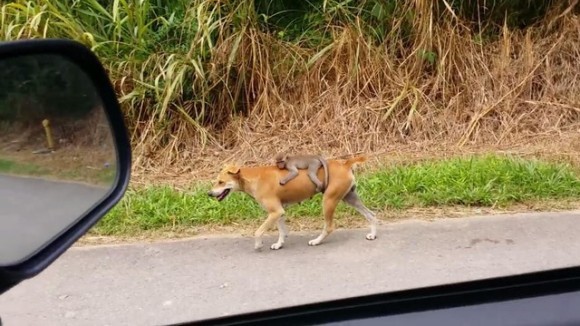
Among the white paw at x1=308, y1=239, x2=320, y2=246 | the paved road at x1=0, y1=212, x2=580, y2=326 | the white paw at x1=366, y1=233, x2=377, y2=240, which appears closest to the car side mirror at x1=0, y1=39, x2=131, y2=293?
the paved road at x1=0, y1=212, x2=580, y2=326

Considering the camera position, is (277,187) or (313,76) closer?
(277,187)

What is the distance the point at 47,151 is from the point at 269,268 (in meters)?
2.61

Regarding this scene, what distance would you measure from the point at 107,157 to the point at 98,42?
17.2 ft

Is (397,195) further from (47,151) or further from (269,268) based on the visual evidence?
(47,151)

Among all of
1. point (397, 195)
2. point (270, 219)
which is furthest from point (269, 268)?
point (397, 195)

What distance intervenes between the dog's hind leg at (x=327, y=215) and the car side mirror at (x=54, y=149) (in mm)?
2596

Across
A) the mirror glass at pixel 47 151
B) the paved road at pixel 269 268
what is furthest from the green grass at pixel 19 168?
the paved road at pixel 269 268

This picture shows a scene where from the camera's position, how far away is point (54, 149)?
7.34ft

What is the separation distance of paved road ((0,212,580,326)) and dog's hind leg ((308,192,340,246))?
0.25ft

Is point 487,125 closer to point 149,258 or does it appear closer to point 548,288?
point 149,258

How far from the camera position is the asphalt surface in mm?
1854

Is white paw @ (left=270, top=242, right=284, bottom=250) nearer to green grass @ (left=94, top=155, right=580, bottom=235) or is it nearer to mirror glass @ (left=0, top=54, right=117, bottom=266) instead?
green grass @ (left=94, top=155, right=580, bottom=235)

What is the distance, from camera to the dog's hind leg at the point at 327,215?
486cm

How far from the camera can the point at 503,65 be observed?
24.6 feet
